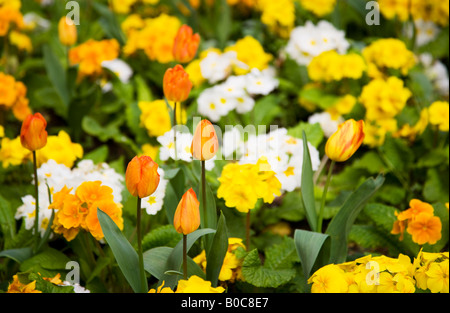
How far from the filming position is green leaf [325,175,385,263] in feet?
4.97

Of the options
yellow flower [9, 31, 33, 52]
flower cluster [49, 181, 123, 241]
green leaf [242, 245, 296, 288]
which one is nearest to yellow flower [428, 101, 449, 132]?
green leaf [242, 245, 296, 288]

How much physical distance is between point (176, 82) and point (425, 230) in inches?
34.7

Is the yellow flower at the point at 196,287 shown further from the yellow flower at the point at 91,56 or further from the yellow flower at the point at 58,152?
the yellow flower at the point at 91,56

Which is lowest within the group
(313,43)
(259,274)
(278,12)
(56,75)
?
(259,274)

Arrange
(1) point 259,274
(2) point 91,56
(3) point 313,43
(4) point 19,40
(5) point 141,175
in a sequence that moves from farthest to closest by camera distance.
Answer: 1. (4) point 19,40
2. (3) point 313,43
3. (2) point 91,56
4. (1) point 259,274
5. (5) point 141,175

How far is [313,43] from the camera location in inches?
104

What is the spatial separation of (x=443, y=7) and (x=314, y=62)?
89 centimetres

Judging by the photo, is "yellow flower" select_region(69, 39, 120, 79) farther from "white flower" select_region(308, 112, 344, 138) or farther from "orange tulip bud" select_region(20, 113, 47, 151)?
"orange tulip bud" select_region(20, 113, 47, 151)

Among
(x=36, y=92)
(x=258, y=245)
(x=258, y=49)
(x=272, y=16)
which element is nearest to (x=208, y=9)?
(x=272, y=16)

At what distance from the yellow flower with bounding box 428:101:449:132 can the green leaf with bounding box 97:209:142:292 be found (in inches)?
53.6

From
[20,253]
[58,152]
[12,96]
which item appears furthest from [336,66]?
[20,253]

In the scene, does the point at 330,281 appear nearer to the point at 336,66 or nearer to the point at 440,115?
the point at 440,115
